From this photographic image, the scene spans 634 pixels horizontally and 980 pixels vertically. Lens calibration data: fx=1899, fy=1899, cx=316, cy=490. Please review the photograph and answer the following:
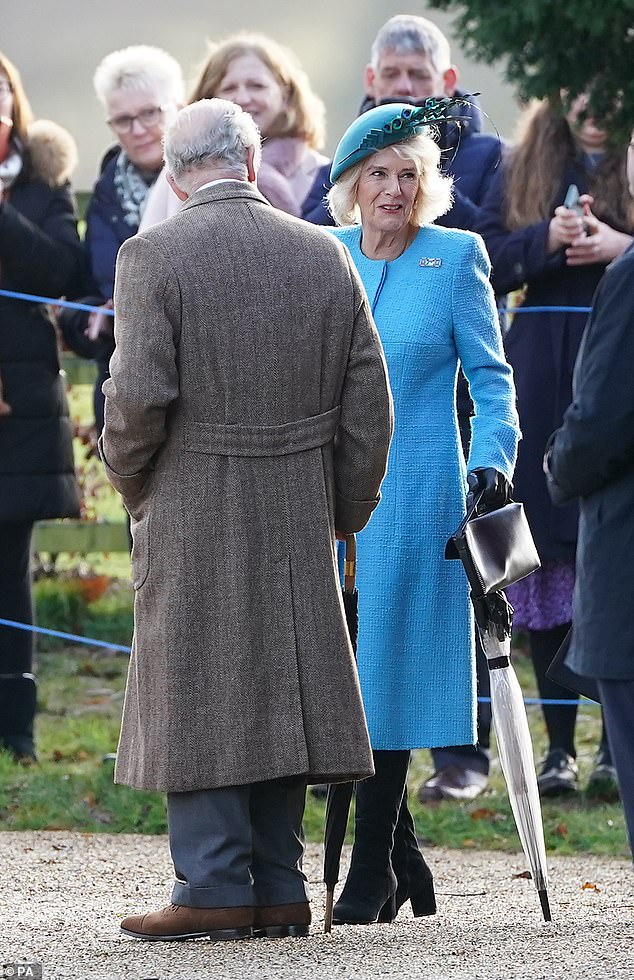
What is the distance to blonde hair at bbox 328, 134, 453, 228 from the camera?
450cm

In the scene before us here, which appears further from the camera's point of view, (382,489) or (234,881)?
(382,489)

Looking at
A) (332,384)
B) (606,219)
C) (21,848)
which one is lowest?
(21,848)

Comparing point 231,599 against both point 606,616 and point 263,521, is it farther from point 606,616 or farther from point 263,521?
point 606,616

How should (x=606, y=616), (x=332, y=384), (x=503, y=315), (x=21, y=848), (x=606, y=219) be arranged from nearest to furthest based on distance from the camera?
(x=606, y=616) < (x=332, y=384) < (x=21, y=848) < (x=606, y=219) < (x=503, y=315)

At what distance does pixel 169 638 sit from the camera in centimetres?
405

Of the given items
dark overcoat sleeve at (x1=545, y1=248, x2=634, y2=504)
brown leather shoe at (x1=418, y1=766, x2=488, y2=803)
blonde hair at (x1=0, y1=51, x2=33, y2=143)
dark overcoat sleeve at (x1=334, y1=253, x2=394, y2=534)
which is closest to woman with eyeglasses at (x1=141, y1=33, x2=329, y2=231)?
blonde hair at (x1=0, y1=51, x2=33, y2=143)

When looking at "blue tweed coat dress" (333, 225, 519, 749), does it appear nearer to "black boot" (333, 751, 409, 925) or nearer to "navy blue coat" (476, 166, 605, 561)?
"black boot" (333, 751, 409, 925)

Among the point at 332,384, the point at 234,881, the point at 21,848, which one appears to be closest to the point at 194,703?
the point at 234,881

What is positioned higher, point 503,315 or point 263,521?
point 503,315

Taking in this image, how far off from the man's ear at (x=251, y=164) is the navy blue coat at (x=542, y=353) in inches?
73.2

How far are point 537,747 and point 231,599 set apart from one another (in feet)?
10.8

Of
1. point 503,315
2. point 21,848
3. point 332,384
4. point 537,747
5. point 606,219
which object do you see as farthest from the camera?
point 537,747

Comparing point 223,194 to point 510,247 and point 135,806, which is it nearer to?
point 510,247

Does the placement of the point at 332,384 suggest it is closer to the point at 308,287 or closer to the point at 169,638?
the point at 308,287
